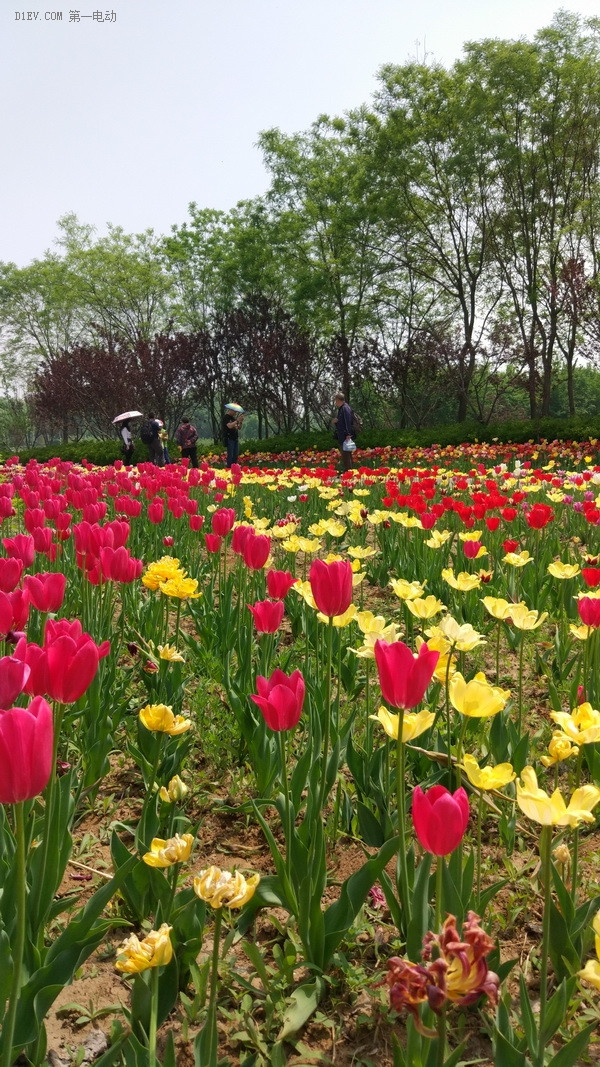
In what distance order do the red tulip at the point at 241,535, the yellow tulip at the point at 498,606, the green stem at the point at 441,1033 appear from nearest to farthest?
the green stem at the point at 441,1033
the yellow tulip at the point at 498,606
the red tulip at the point at 241,535

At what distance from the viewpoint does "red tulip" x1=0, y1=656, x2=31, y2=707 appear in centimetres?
110

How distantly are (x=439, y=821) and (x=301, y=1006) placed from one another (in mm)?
714

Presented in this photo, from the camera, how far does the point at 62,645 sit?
3.93 ft

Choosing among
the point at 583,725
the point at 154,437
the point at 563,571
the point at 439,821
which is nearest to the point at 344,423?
the point at 154,437

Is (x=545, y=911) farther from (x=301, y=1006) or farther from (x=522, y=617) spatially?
(x=522, y=617)

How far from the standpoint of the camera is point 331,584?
1.58 m

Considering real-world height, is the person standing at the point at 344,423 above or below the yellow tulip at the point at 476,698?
above

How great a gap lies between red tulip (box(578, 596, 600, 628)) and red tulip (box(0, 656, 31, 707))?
158 centimetres

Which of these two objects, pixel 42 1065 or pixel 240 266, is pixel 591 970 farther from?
pixel 240 266

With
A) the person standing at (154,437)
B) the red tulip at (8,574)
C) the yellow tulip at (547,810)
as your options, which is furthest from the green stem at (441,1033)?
the person standing at (154,437)

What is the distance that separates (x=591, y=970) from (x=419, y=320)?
3341cm

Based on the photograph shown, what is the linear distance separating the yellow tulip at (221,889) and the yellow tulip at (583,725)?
783 mm

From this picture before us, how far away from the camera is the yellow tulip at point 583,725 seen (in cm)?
133

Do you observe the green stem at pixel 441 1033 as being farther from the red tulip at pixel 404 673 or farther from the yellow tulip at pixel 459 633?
the yellow tulip at pixel 459 633
